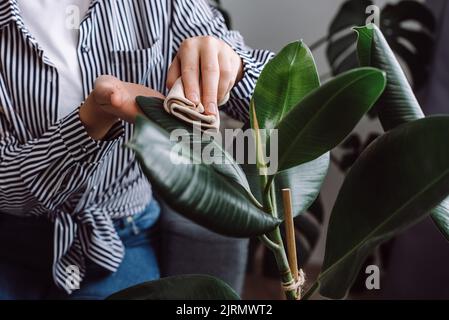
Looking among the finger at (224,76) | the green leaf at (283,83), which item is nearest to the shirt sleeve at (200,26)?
the finger at (224,76)

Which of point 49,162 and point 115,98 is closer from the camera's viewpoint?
point 115,98

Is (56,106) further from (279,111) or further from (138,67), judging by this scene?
(279,111)

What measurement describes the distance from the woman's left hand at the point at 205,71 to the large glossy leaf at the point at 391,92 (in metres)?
0.15

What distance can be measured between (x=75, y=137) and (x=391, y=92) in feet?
1.31

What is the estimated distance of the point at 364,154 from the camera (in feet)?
1.60

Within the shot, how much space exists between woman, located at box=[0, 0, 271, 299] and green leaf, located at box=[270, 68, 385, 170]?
26 cm

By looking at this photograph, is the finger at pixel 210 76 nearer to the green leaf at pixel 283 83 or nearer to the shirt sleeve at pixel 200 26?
the green leaf at pixel 283 83

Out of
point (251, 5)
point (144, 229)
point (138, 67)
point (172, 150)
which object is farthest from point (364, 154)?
point (251, 5)

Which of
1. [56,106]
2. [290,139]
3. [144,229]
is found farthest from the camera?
[144,229]

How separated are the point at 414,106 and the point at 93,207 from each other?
62cm

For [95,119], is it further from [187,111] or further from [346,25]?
[346,25]

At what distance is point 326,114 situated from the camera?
45cm

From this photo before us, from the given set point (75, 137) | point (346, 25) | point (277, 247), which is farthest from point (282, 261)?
point (346, 25)

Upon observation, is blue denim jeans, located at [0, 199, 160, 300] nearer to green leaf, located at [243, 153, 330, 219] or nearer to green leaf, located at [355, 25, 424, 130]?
green leaf, located at [243, 153, 330, 219]
